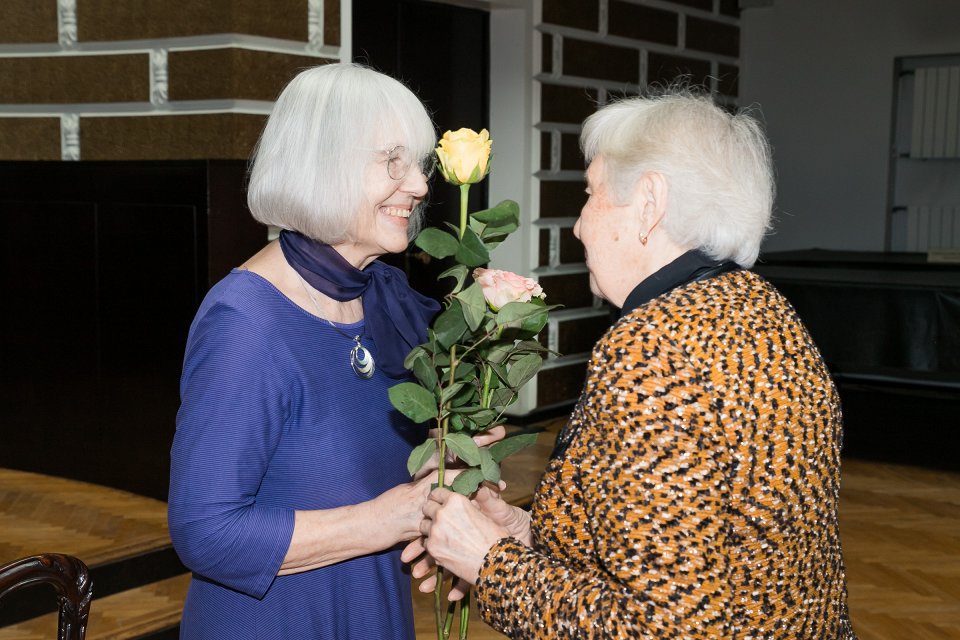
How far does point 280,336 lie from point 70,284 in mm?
3703

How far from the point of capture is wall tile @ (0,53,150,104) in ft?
15.7

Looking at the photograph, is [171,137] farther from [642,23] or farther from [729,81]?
[729,81]

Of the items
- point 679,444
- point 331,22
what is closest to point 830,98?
point 331,22

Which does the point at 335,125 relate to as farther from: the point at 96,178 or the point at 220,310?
the point at 96,178

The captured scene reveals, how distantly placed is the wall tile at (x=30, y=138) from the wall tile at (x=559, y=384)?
132 inches

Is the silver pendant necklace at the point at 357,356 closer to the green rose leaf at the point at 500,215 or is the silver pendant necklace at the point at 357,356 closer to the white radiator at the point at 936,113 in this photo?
the green rose leaf at the point at 500,215

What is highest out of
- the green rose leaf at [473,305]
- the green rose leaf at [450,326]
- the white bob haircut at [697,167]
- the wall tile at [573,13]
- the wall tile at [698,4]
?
the wall tile at [698,4]

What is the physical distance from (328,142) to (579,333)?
5.89m

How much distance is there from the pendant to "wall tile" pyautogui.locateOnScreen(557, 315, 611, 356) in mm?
5502

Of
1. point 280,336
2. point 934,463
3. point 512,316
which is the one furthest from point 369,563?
point 934,463

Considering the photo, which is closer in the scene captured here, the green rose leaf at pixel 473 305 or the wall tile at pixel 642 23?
the green rose leaf at pixel 473 305

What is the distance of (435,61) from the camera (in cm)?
627

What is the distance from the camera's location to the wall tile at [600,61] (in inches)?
277

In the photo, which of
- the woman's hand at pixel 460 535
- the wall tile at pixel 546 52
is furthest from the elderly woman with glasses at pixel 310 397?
the wall tile at pixel 546 52
